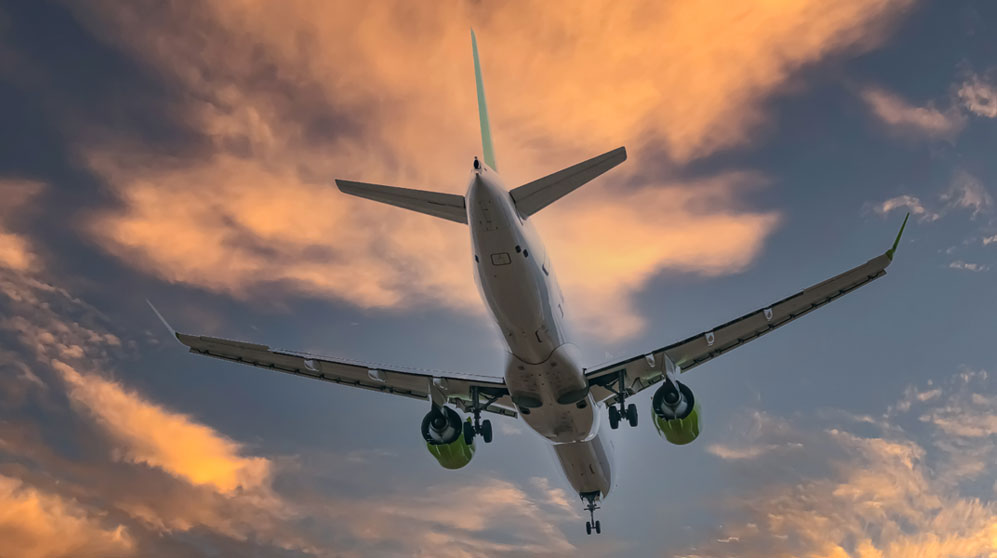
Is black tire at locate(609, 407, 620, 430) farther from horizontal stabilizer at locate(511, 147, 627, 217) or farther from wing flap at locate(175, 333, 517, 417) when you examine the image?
horizontal stabilizer at locate(511, 147, 627, 217)

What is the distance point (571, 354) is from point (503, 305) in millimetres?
5091

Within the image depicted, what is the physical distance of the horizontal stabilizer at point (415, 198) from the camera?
1998 cm

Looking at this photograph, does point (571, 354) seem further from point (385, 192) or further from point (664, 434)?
point (385, 192)

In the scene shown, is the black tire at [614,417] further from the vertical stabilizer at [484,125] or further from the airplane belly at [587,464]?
the vertical stabilizer at [484,125]

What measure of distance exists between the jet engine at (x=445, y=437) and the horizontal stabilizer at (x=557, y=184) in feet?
37.7

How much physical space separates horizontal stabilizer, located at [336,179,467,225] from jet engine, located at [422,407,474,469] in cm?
1015

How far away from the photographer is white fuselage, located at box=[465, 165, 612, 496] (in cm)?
1945

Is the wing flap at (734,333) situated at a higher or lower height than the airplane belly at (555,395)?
higher

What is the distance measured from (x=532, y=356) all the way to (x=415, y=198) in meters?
6.87

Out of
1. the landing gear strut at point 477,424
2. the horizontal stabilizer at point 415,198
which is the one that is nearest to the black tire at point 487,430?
the landing gear strut at point 477,424

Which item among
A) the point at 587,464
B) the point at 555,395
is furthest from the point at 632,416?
the point at 587,464

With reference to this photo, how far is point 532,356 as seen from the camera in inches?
949

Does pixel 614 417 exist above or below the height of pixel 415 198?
below

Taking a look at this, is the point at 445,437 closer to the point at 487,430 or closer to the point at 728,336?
the point at 487,430
